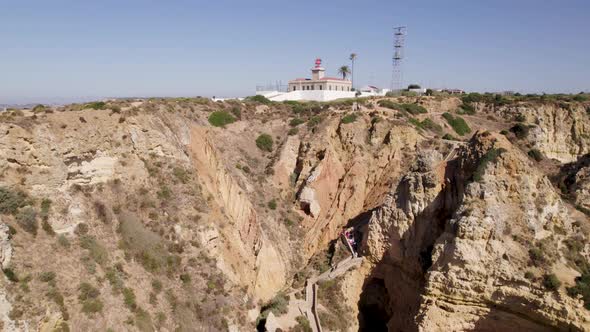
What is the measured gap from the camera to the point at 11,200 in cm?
2239

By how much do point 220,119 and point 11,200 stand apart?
2339 cm

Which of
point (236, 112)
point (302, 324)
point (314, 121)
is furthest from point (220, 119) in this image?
point (302, 324)

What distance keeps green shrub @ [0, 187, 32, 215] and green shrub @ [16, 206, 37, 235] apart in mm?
320

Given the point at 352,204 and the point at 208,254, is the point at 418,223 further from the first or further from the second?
the point at 208,254

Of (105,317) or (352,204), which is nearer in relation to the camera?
(105,317)

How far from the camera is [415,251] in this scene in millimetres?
29344

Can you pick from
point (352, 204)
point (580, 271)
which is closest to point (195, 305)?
point (352, 204)

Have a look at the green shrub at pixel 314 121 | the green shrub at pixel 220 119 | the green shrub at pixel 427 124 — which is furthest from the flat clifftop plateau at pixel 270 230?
the green shrub at pixel 427 124

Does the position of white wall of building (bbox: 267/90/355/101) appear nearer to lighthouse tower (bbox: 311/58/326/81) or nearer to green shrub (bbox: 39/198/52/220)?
lighthouse tower (bbox: 311/58/326/81)

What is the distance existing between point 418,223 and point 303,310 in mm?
10235

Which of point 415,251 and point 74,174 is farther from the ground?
point 74,174

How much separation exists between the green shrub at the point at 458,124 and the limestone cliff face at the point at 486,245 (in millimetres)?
25822

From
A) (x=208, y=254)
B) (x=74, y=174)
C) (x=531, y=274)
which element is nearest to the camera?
(x=531, y=274)

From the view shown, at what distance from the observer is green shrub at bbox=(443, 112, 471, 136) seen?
174 feet
